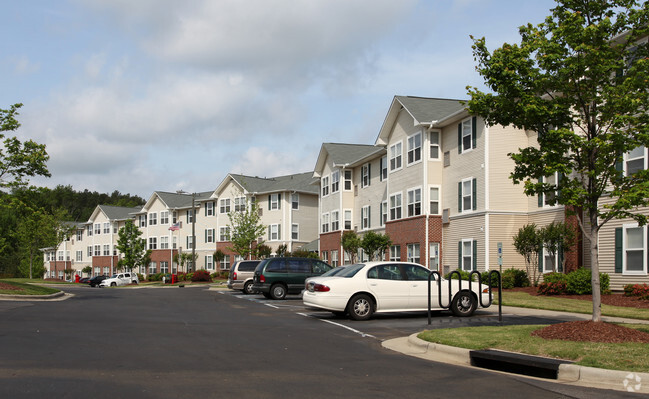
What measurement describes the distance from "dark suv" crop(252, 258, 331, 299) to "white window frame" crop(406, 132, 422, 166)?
1192cm

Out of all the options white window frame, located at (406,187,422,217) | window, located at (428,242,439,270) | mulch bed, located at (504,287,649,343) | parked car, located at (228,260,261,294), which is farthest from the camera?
white window frame, located at (406,187,422,217)

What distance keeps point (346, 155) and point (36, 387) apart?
141ft

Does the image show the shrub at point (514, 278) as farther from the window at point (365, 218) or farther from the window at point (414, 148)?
the window at point (365, 218)

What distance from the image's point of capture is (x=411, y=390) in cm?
788

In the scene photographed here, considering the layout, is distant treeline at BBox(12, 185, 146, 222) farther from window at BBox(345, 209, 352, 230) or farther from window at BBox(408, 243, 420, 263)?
window at BBox(408, 243, 420, 263)

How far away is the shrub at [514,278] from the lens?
29.2m

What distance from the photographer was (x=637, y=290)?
21.9m

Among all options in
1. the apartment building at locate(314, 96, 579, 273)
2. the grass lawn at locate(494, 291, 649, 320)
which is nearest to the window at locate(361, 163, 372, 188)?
the apartment building at locate(314, 96, 579, 273)

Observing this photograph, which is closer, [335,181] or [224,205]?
[335,181]

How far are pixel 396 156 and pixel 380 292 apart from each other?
23006 mm

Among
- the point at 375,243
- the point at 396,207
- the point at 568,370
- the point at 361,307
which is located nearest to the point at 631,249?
the point at 361,307

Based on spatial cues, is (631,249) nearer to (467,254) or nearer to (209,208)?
(467,254)

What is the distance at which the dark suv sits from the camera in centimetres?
2670

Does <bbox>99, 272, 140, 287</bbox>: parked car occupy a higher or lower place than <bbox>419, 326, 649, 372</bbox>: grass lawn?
lower
